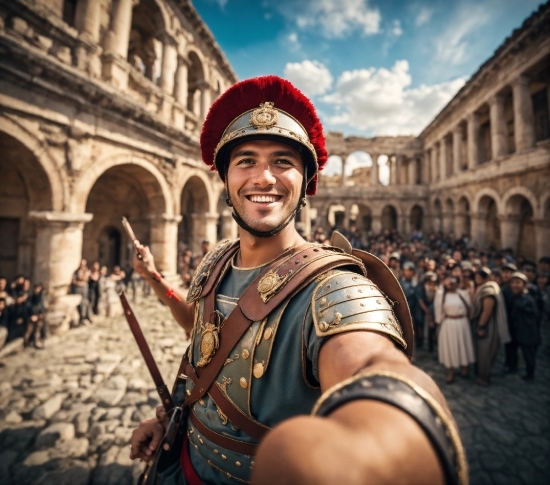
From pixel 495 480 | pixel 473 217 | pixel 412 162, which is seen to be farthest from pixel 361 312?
pixel 412 162

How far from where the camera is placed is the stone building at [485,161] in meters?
12.7

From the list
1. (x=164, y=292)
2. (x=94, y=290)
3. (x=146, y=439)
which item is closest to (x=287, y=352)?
(x=146, y=439)

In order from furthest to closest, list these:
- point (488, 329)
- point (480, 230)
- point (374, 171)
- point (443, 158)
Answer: point (374, 171)
point (443, 158)
point (480, 230)
point (488, 329)

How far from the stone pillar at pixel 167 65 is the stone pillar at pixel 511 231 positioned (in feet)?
59.0

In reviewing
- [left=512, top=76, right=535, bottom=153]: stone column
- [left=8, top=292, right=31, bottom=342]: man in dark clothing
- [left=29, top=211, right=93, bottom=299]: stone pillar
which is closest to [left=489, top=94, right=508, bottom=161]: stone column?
[left=512, top=76, right=535, bottom=153]: stone column

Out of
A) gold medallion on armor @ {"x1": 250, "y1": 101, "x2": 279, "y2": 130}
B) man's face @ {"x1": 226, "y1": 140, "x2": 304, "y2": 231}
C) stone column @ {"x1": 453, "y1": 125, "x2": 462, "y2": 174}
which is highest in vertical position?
stone column @ {"x1": 453, "y1": 125, "x2": 462, "y2": 174}

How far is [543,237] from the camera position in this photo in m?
12.1

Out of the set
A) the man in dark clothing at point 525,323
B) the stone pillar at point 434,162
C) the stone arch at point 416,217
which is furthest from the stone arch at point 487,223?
the man in dark clothing at point 525,323

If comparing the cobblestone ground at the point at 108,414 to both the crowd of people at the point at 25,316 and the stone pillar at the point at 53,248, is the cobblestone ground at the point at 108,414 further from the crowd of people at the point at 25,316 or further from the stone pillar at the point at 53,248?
the stone pillar at the point at 53,248

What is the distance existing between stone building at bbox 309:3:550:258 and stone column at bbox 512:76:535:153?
41 mm

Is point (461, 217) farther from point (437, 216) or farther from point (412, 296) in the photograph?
point (412, 296)

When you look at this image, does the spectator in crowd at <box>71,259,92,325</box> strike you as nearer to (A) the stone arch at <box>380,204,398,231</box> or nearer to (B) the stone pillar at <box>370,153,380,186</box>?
(B) the stone pillar at <box>370,153,380,186</box>

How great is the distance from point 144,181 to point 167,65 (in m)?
4.74

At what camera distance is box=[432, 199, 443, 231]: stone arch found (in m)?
23.0
